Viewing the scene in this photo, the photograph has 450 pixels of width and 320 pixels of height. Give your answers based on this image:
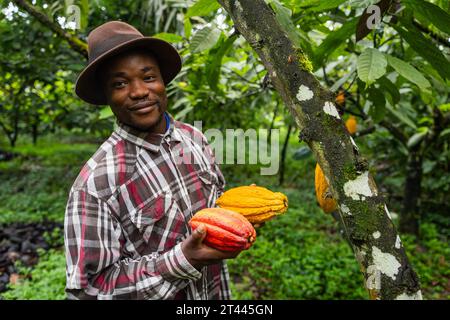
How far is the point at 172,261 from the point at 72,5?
3.81 ft

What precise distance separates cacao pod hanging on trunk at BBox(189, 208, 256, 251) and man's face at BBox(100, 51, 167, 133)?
0.36 m

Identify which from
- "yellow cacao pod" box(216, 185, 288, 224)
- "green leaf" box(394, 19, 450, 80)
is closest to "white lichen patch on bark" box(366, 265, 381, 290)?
"yellow cacao pod" box(216, 185, 288, 224)

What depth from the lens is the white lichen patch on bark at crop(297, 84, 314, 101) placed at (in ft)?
2.26

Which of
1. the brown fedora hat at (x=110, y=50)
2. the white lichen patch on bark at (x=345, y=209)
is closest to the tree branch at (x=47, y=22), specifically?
the brown fedora hat at (x=110, y=50)

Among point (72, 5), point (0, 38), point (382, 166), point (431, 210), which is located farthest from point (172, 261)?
point (382, 166)

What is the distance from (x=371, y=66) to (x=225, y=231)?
21.1 inches

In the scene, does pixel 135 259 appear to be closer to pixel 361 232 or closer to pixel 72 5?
pixel 361 232

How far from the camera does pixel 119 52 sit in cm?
110

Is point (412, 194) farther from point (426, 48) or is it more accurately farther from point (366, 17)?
point (366, 17)

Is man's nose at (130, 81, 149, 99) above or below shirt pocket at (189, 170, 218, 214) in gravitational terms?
above

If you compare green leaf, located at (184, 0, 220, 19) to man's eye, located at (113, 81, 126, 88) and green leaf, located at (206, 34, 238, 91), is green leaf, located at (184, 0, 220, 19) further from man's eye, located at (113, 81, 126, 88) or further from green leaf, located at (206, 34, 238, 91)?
man's eye, located at (113, 81, 126, 88)
